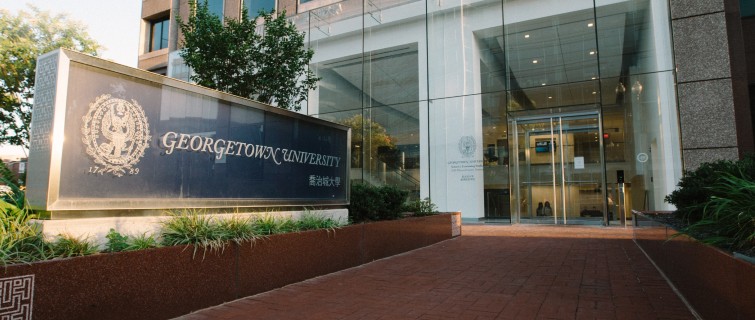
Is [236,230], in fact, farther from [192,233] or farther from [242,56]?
[242,56]

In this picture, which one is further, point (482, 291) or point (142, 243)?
point (482, 291)

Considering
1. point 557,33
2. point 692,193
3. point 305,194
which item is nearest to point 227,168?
point 305,194

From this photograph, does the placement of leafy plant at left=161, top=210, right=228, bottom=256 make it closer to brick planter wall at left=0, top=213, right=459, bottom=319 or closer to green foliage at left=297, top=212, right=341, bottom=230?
brick planter wall at left=0, top=213, right=459, bottom=319

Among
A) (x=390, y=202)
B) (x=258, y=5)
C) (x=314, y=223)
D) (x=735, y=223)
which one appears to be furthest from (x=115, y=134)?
(x=258, y=5)

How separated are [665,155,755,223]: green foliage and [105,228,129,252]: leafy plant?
6180mm

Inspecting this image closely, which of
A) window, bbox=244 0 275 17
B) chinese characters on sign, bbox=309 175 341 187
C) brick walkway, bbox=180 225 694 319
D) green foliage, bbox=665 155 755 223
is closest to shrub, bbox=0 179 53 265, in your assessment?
brick walkway, bbox=180 225 694 319

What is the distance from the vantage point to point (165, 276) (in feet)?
13.6

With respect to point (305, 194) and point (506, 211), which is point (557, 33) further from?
point (305, 194)

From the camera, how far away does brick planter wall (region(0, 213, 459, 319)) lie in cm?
320

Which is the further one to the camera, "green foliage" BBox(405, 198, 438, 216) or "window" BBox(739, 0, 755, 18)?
"window" BBox(739, 0, 755, 18)

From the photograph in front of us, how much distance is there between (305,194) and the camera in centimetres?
734

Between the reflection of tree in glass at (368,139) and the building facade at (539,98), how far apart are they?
0.20 feet

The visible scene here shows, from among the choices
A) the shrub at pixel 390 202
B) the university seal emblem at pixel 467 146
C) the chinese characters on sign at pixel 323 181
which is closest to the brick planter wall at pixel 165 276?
the chinese characters on sign at pixel 323 181

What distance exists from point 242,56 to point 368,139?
33.0 feet
